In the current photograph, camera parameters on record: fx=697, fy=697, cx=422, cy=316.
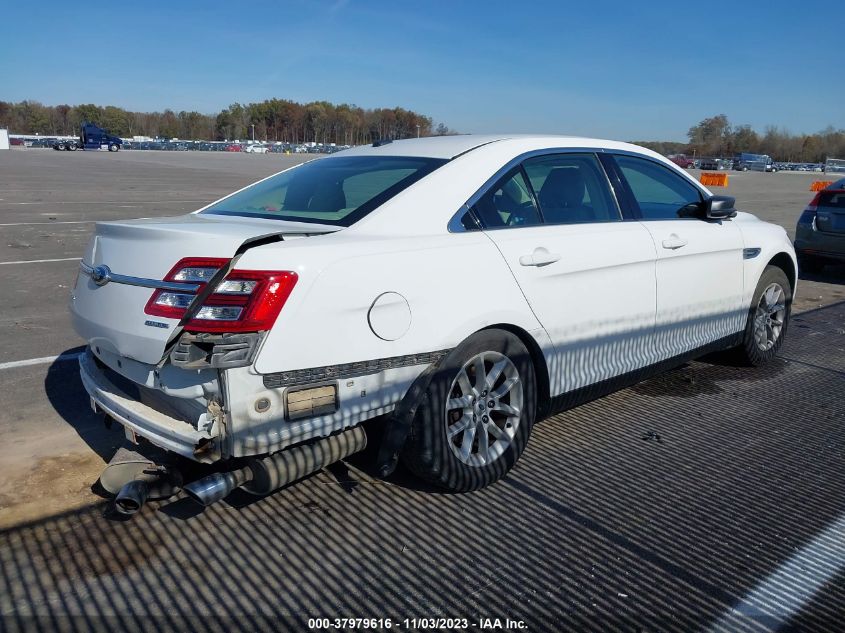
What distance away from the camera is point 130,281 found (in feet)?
9.48

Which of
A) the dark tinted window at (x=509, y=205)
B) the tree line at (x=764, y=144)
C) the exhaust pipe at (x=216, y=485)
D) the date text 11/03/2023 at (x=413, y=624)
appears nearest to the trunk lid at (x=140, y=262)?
the exhaust pipe at (x=216, y=485)

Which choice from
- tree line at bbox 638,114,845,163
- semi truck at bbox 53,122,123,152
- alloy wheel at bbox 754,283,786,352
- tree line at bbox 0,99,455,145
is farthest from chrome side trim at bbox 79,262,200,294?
tree line at bbox 0,99,455,145

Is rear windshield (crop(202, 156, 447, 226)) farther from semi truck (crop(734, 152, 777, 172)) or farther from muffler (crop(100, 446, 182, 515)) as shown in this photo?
semi truck (crop(734, 152, 777, 172))

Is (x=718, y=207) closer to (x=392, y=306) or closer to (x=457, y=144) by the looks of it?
(x=457, y=144)

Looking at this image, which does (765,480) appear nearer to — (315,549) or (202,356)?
(315,549)

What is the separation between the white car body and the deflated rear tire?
0.11m

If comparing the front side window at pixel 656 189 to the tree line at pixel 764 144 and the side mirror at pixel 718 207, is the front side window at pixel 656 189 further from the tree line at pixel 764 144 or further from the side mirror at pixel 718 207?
the tree line at pixel 764 144

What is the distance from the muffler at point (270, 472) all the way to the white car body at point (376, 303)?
106mm

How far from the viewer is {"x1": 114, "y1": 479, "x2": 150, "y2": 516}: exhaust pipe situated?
2.95 metres

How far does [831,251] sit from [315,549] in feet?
29.2

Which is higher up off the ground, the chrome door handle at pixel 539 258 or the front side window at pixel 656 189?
the front side window at pixel 656 189

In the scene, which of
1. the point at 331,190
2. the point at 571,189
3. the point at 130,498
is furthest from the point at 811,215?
the point at 130,498

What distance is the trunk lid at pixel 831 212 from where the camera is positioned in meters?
9.09

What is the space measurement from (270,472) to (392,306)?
83 cm
